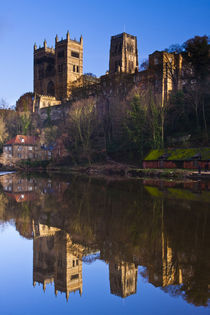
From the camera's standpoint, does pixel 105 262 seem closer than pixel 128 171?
Yes

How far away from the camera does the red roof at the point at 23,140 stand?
74.3m

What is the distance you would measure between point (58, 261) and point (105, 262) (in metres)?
1.22

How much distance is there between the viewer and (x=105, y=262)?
8.66 meters

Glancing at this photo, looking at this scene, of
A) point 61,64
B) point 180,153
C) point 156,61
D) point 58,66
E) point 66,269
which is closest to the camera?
point 66,269

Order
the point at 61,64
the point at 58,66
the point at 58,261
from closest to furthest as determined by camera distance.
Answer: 1. the point at 58,261
2. the point at 61,64
3. the point at 58,66

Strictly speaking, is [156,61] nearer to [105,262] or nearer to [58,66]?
[105,262]

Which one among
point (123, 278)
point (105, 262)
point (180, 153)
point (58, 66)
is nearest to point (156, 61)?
point (180, 153)

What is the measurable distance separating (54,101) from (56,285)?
4135 inches

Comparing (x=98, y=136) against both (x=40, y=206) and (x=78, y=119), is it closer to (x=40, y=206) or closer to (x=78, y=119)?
(x=78, y=119)

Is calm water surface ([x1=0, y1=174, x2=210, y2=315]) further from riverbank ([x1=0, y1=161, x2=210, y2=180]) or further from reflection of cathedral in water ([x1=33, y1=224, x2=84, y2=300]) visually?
riverbank ([x1=0, y1=161, x2=210, y2=180])

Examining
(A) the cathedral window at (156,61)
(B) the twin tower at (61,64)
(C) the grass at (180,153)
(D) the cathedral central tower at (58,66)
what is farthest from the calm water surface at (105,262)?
(D) the cathedral central tower at (58,66)

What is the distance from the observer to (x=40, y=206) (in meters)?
17.2

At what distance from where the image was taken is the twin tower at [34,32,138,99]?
10250 cm

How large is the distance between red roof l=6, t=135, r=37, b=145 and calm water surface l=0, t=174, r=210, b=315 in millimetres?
61214
